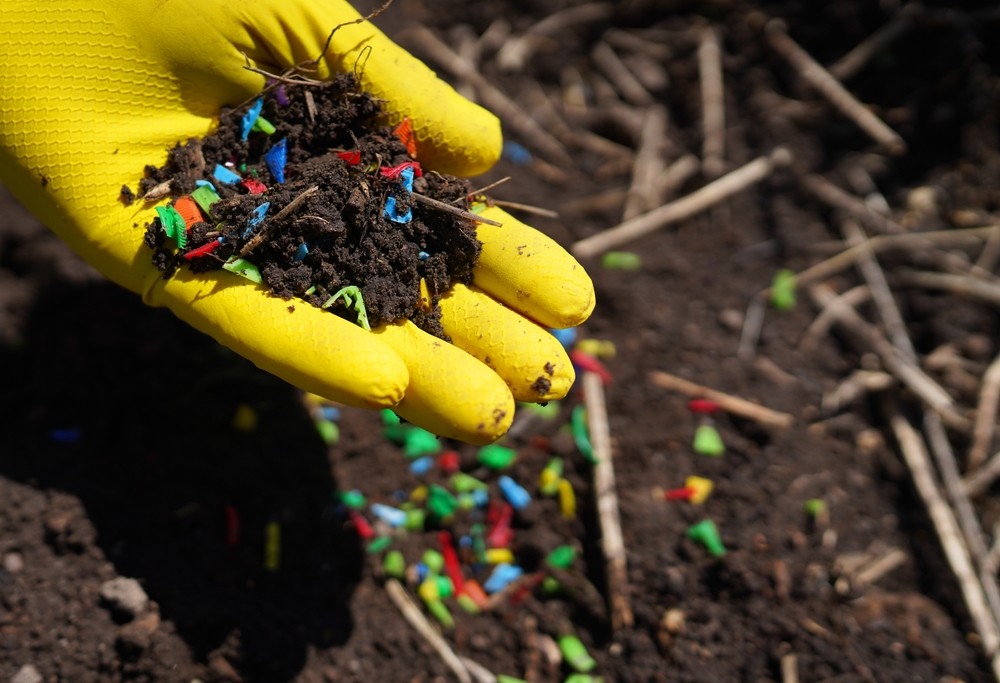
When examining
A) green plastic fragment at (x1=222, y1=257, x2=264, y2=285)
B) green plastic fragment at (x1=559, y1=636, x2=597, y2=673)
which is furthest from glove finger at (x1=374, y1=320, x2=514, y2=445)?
green plastic fragment at (x1=559, y1=636, x2=597, y2=673)

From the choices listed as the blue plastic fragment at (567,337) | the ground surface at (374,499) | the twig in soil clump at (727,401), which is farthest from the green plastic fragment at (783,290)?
the blue plastic fragment at (567,337)

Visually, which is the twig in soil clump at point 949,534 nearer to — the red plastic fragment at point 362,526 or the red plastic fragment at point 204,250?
the red plastic fragment at point 362,526

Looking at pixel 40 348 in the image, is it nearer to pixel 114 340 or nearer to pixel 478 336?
pixel 114 340

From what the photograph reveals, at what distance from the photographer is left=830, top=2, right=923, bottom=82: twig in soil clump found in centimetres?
428

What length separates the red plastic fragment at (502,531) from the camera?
9.59 ft

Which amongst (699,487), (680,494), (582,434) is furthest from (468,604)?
(699,487)

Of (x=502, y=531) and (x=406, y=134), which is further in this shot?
(x=502, y=531)

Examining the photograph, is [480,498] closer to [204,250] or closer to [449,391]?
[449,391]

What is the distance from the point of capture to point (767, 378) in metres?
3.50

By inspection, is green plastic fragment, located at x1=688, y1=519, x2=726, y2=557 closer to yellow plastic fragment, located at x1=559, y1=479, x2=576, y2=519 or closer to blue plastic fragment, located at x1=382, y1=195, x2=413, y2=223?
yellow plastic fragment, located at x1=559, y1=479, x2=576, y2=519

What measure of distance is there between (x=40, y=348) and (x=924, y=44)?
5.30 metres

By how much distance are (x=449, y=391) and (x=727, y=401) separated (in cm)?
191

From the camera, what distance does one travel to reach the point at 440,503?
2.95 metres

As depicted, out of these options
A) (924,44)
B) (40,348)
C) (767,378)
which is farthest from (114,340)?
(924,44)
